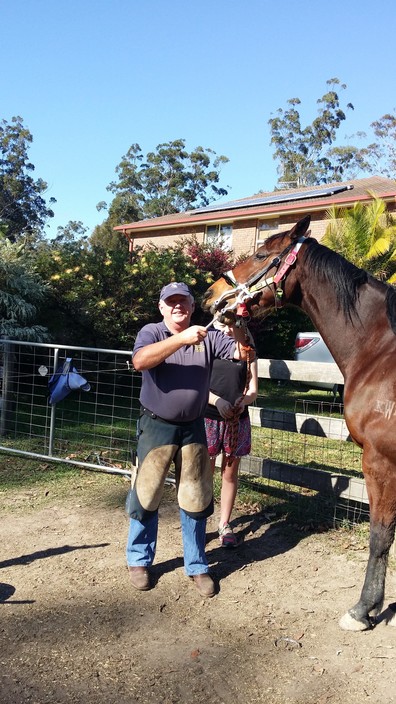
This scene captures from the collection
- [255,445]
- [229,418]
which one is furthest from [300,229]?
[255,445]

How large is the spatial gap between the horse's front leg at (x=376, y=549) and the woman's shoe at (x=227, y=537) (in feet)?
4.09

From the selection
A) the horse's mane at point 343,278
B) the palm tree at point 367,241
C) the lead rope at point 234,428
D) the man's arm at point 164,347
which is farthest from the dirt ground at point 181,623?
the palm tree at point 367,241

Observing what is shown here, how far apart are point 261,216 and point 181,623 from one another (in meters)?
19.8

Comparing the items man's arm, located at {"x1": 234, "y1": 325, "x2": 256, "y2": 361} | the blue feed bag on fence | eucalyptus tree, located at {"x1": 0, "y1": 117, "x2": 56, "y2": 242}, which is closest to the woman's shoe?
man's arm, located at {"x1": 234, "y1": 325, "x2": 256, "y2": 361}

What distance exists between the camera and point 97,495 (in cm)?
551

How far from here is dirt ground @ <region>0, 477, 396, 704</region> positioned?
268cm

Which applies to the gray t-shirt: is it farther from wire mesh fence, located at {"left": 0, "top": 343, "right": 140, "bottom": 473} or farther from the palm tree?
the palm tree

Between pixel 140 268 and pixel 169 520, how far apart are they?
5.94m

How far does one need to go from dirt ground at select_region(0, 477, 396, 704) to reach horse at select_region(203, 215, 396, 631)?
390mm

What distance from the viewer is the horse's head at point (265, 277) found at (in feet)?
12.1

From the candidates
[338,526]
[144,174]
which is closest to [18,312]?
[338,526]

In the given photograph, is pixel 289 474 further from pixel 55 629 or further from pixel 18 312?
pixel 18 312

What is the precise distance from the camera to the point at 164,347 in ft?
10.4

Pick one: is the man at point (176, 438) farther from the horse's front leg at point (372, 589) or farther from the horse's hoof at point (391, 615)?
the horse's hoof at point (391, 615)
